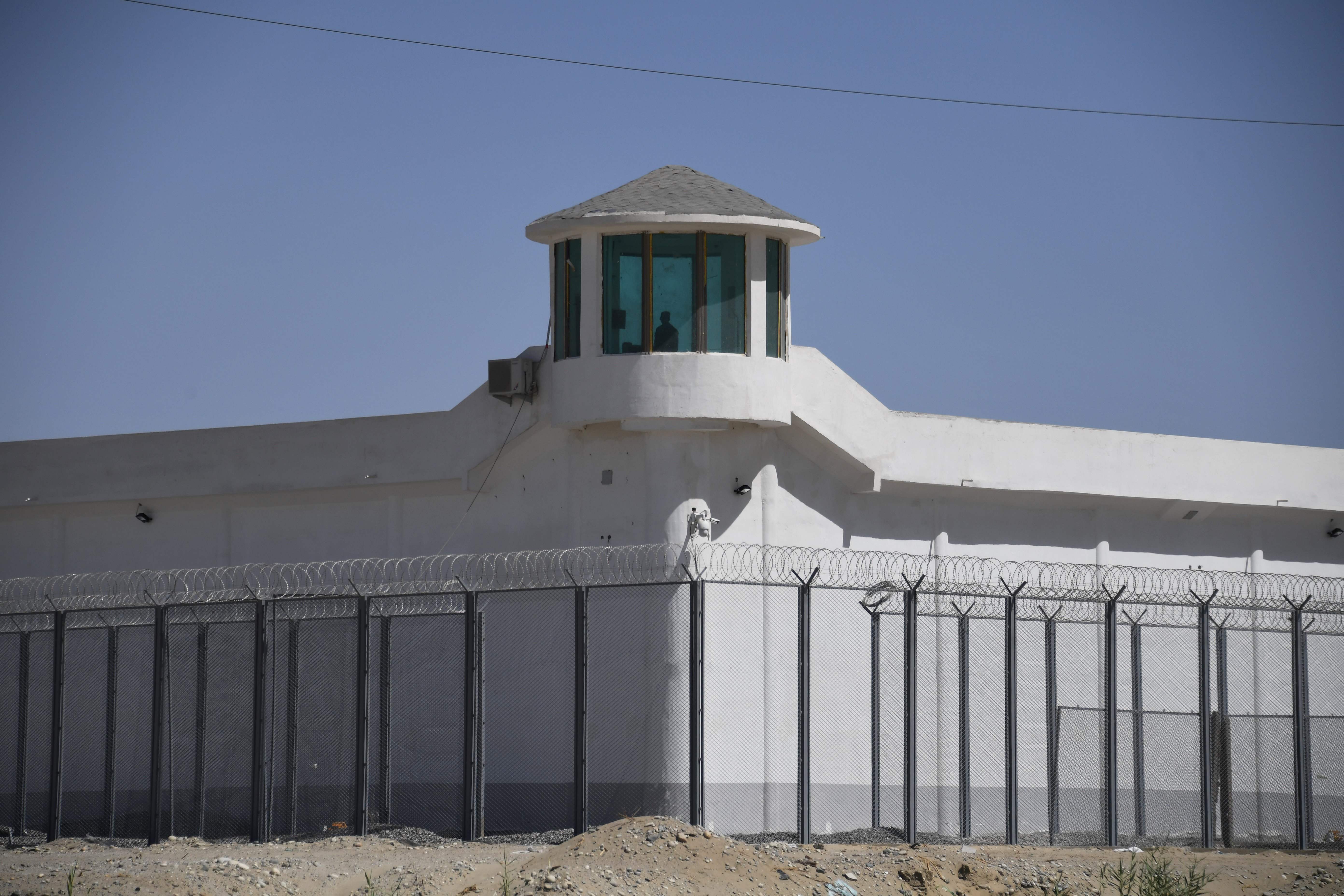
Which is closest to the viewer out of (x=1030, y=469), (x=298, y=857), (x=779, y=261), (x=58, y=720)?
(x=298, y=857)

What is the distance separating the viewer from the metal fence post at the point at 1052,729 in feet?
54.3

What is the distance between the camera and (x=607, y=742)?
18.3 metres

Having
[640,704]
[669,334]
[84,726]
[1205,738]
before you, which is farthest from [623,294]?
[84,726]

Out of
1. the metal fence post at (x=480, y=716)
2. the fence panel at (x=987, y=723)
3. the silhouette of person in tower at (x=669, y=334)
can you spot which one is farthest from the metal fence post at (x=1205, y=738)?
the metal fence post at (x=480, y=716)

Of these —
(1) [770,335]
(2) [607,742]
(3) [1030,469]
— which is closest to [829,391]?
(1) [770,335]

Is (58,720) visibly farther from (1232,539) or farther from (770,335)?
(1232,539)

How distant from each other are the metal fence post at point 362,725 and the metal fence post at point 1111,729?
7147mm

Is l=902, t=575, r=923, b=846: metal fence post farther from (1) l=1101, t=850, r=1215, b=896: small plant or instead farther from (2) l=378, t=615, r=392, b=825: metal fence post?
(2) l=378, t=615, r=392, b=825: metal fence post

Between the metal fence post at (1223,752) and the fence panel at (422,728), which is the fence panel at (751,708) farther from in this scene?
the metal fence post at (1223,752)

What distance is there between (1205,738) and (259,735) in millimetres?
9342

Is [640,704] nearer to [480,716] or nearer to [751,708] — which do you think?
[751,708]

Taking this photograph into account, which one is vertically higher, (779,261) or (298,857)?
(779,261)

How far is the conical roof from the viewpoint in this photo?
1848 cm

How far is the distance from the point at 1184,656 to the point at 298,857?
40.2ft
